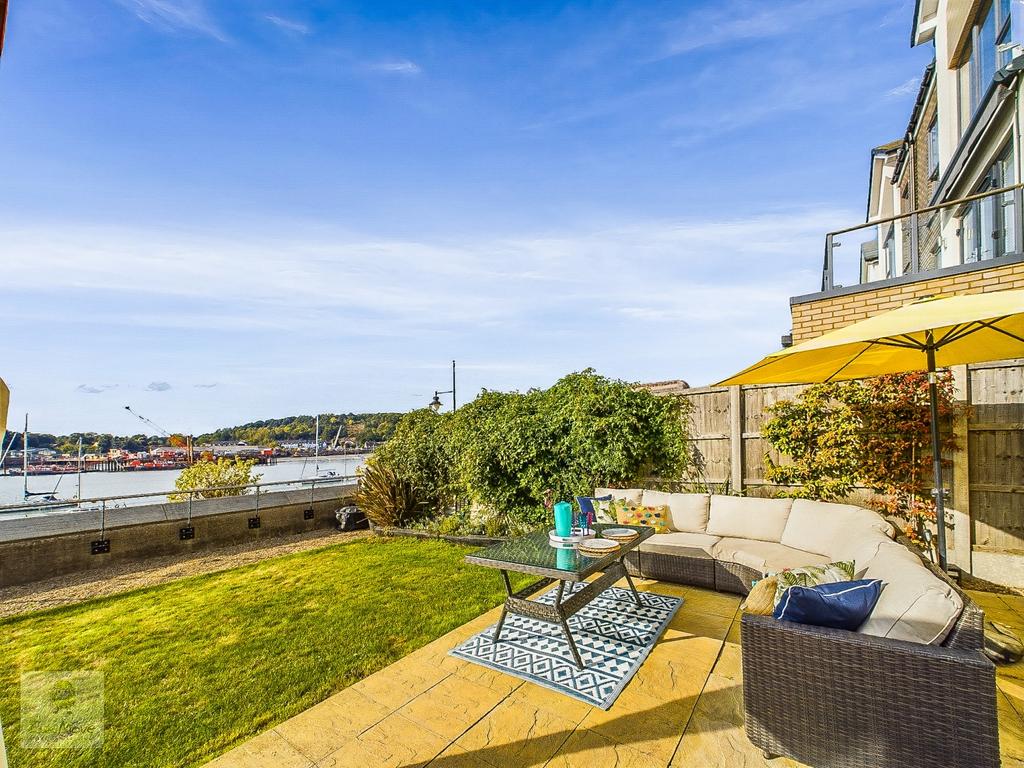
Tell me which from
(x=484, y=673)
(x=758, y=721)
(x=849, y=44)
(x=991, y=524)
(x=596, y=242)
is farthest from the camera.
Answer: (x=596, y=242)

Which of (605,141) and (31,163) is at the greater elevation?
(605,141)

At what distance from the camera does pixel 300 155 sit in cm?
666

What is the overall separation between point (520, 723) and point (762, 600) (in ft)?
4.89

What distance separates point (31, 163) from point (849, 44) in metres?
8.31

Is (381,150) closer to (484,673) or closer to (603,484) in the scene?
(603,484)

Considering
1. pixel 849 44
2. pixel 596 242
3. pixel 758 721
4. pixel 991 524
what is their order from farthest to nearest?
pixel 596 242 → pixel 849 44 → pixel 991 524 → pixel 758 721

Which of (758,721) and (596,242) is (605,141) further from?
(758,721)

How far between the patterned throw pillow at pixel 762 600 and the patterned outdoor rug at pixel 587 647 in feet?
3.07

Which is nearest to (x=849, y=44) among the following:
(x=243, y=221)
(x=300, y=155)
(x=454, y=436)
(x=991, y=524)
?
(x=991, y=524)

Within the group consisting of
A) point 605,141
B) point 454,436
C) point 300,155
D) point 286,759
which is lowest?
point 286,759

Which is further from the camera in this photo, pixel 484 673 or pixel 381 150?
pixel 381 150

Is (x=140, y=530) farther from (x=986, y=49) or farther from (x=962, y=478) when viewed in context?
(x=986, y=49)

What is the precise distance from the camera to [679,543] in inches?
194

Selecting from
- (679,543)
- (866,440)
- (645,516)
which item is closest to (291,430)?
(645,516)
